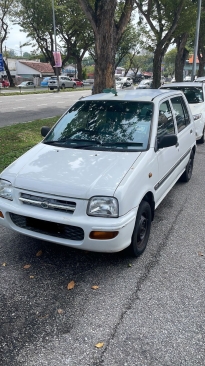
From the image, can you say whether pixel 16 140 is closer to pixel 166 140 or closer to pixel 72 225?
pixel 166 140

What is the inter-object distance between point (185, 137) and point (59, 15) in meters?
40.5

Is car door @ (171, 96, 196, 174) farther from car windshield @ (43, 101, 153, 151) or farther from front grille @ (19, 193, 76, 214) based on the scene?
front grille @ (19, 193, 76, 214)

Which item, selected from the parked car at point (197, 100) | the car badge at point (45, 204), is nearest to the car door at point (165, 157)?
the car badge at point (45, 204)

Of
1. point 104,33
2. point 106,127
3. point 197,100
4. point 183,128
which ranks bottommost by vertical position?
point 183,128

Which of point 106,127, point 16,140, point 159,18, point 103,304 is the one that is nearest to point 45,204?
point 103,304

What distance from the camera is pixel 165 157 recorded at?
397 cm

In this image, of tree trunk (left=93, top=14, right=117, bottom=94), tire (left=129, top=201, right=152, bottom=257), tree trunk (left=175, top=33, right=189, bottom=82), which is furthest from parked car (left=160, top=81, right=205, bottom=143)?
tree trunk (left=175, top=33, right=189, bottom=82)

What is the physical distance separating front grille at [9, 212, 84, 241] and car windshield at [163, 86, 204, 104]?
7.17 m

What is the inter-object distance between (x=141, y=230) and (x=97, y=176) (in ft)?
2.75

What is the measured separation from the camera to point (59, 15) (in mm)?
39344

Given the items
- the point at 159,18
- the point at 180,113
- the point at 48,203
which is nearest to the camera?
the point at 48,203

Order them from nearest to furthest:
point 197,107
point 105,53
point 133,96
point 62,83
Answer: point 133,96, point 197,107, point 105,53, point 62,83

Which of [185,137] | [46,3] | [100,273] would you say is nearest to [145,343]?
[100,273]

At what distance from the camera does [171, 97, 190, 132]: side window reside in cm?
478
